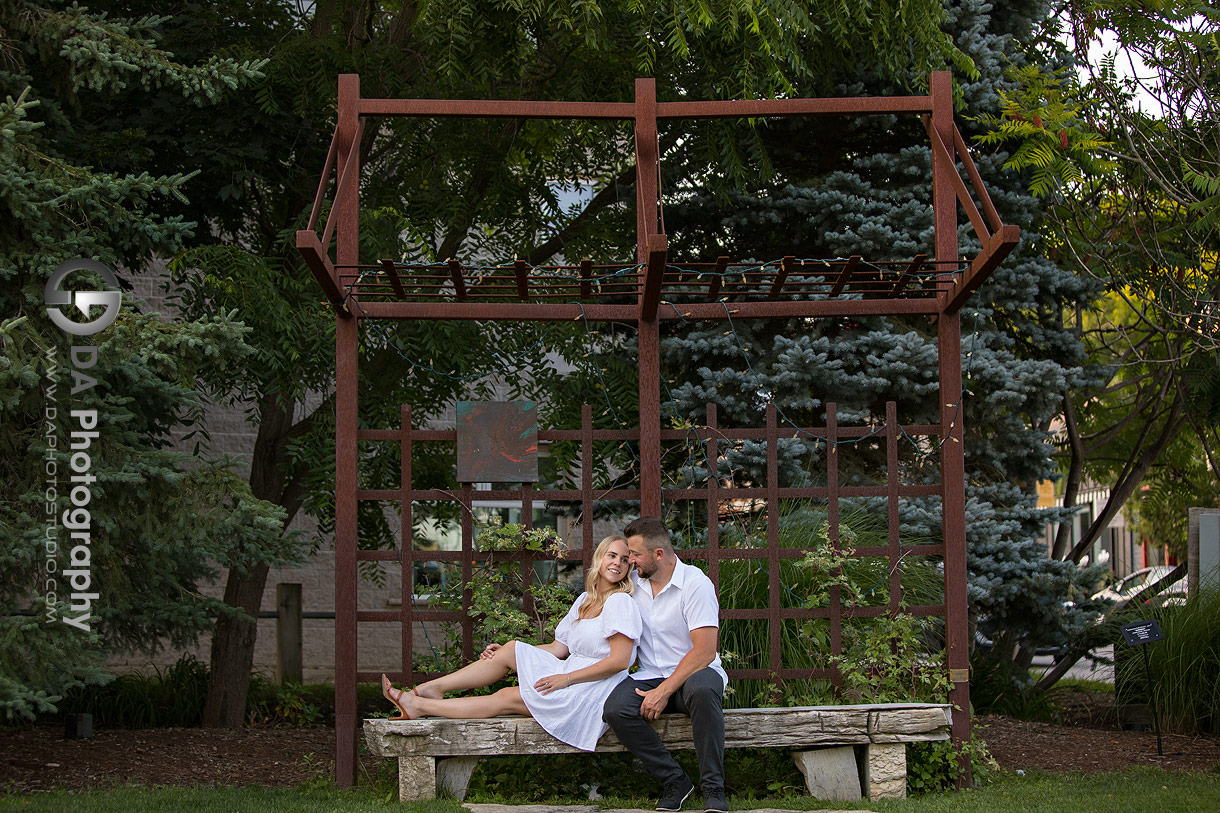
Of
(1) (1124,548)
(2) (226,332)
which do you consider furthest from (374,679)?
(1) (1124,548)

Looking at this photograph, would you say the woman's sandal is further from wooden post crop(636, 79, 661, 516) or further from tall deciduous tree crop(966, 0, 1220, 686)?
tall deciduous tree crop(966, 0, 1220, 686)

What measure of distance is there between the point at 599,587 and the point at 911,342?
334 centimetres

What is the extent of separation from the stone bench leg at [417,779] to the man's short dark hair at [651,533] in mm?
1395

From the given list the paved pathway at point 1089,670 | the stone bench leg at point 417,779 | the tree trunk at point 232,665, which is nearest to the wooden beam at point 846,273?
the stone bench leg at point 417,779

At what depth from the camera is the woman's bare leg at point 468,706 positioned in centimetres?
543

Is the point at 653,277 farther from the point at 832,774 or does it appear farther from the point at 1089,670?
the point at 1089,670

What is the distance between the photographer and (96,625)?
6.29 m

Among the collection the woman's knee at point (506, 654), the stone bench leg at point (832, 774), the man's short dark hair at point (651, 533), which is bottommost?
the stone bench leg at point (832, 774)

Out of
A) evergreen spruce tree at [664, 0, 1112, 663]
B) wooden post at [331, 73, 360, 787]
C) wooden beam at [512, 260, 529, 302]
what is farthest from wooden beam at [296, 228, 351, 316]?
evergreen spruce tree at [664, 0, 1112, 663]

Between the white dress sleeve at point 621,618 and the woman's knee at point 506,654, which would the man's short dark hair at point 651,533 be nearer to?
the white dress sleeve at point 621,618

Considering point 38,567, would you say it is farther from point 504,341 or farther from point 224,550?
point 504,341

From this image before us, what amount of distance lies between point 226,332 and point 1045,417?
233 inches

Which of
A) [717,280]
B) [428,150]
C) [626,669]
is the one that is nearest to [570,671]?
[626,669]

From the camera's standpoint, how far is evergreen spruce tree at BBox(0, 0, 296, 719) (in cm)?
554
